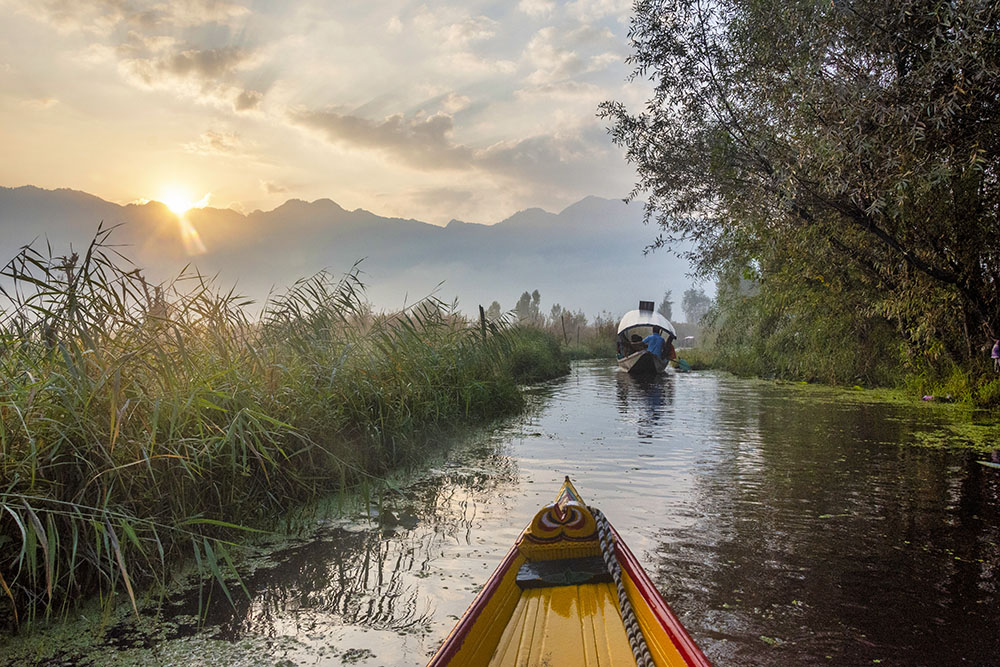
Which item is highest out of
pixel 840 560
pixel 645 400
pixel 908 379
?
pixel 908 379

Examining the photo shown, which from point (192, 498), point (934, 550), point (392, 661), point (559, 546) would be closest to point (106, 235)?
point (192, 498)

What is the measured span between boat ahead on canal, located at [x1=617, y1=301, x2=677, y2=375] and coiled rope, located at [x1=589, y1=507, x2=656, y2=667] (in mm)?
20467

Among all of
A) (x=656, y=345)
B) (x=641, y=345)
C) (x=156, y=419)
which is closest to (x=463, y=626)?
(x=156, y=419)

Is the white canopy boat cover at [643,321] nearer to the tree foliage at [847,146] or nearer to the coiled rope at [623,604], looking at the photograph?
the tree foliage at [847,146]

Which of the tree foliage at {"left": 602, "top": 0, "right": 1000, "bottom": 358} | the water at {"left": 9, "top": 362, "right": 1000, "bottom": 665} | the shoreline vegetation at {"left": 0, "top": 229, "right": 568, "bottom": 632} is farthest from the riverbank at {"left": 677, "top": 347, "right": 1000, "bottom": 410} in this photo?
the shoreline vegetation at {"left": 0, "top": 229, "right": 568, "bottom": 632}

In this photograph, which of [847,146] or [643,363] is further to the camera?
[643,363]

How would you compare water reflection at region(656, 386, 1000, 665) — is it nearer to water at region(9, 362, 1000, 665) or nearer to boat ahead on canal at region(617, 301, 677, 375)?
water at region(9, 362, 1000, 665)

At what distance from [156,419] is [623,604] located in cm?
287

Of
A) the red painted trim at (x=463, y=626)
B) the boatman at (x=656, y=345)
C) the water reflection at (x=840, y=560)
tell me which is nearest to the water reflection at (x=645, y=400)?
the boatman at (x=656, y=345)

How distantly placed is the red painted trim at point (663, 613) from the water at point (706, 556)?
63 cm

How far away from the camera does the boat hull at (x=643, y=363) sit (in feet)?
77.5

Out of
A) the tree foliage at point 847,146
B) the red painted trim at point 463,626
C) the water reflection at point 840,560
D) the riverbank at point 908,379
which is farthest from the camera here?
the riverbank at point 908,379

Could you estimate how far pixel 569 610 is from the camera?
122 inches

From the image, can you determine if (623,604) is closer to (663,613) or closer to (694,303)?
(663,613)
